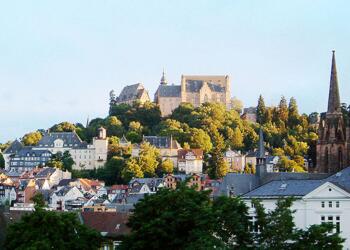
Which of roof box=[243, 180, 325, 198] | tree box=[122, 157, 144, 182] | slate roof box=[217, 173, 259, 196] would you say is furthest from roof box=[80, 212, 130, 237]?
tree box=[122, 157, 144, 182]

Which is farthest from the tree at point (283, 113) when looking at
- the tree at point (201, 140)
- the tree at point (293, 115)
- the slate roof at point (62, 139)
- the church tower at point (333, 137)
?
the church tower at point (333, 137)

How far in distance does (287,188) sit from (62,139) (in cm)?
12748

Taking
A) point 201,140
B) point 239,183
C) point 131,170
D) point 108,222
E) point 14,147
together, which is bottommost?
point 108,222

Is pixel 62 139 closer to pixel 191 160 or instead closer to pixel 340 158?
pixel 191 160

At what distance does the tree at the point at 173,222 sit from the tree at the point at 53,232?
7.99ft

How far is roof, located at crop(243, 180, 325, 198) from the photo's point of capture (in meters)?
63.4

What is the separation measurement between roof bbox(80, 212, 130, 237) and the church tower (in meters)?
26.5

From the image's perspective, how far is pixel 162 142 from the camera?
588ft

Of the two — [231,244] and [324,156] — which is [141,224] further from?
[324,156]

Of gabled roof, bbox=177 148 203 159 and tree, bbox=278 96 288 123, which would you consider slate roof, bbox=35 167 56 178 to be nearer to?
gabled roof, bbox=177 148 203 159

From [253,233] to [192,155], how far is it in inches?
4787

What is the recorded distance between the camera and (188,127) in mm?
187375

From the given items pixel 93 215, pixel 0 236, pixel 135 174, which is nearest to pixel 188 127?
pixel 135 174

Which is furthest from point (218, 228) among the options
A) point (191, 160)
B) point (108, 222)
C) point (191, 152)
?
point (191, 152)
